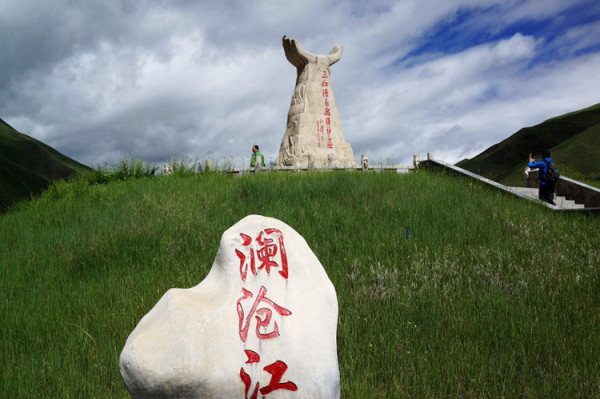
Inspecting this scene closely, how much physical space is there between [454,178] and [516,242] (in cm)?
582

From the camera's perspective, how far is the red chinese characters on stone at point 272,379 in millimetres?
1673

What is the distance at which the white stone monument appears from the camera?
5.48ft

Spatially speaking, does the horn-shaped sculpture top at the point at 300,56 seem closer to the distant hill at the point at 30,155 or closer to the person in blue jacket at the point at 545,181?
the person in blue jacket at the point at 545,181

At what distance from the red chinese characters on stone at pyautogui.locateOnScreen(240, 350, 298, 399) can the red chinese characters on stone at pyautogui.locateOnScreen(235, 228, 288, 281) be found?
409mm

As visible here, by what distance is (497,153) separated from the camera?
403ft

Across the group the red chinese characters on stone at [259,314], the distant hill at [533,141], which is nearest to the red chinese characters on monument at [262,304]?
the red chinese characters on stone at [259,314]

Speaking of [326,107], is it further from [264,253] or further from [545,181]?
[264,253]

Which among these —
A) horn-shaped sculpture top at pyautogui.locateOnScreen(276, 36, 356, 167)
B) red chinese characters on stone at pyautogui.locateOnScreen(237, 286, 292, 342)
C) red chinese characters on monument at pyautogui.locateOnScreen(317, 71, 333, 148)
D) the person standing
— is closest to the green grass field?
red chinese characters on stone at pyautogui.locateOnScreen(237, 286, 292, 342)

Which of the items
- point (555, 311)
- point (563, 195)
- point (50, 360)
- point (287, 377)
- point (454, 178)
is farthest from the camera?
point (563, 195)

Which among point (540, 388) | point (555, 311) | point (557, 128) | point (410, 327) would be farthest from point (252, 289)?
point (557, 128)

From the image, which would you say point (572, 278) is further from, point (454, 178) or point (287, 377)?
point (454, 178)

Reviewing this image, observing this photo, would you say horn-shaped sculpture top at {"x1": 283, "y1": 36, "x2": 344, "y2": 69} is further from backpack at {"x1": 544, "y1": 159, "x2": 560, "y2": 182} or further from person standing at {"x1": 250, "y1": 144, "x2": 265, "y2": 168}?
backpack at {"x1": 544, "y1": 159, "x2": 560, "y2": 182}

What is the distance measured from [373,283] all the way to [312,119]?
46.6 feet

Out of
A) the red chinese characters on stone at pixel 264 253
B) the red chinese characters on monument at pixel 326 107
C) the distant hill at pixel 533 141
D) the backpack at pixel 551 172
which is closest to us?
the red chinese characters on stone at pixel 264 253
